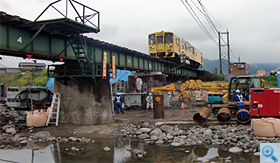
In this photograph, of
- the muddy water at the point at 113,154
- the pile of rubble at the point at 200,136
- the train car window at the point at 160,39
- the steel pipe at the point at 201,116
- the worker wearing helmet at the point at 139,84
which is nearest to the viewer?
the muddy water at the point at 113,154

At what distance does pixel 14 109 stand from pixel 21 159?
54.1ft

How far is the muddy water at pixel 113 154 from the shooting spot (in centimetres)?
912

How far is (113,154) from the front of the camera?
10070 mm

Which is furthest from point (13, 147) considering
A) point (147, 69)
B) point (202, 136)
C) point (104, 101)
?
point (147, 69)

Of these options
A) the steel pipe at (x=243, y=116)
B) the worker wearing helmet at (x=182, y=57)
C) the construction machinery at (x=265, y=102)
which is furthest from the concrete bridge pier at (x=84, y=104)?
the worker wearing helmet at (x=182, y=57)

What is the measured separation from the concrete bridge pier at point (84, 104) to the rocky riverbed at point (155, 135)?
0.91 m

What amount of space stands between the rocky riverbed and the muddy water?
456mm

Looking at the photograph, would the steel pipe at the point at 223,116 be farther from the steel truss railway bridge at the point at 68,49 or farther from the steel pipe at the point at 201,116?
the steel truss railway bridge at the point at 68,49

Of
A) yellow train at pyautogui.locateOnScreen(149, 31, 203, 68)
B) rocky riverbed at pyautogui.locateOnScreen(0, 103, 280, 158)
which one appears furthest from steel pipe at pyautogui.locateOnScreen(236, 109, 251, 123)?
yellow train at pyautogui.locateOnScreen(149, 31, 203, 68)

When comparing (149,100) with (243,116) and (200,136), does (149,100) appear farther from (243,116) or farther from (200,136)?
(200,136)

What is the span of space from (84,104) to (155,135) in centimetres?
565

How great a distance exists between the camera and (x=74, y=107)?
16.2 meters

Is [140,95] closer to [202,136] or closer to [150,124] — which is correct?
[150,124]

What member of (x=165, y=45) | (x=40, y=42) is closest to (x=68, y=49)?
(x=40, y=42)
